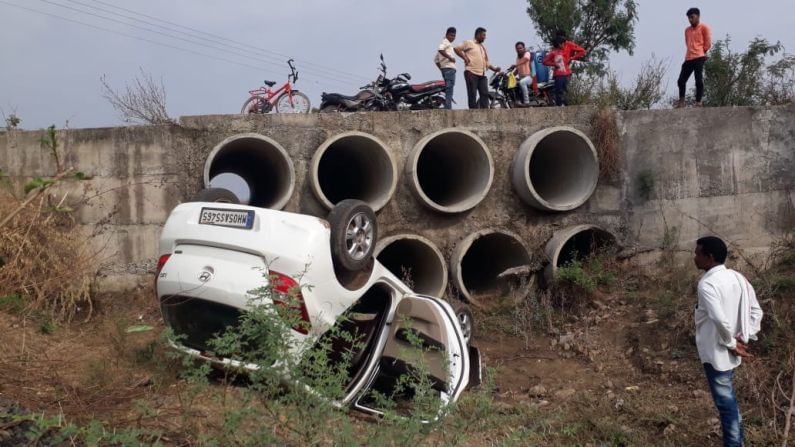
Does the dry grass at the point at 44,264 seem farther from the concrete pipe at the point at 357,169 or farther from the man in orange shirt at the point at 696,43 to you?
the man in orange shirt at the point at 696,43

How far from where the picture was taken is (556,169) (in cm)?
1055

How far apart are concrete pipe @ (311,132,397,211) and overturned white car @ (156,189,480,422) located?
3.43 metres

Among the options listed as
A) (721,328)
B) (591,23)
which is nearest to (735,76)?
(591,23)

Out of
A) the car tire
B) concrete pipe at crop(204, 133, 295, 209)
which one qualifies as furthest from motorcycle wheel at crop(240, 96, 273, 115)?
the car tire

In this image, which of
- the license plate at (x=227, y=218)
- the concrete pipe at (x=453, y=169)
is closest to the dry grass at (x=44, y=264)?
the license plate at (x=227, y=218)

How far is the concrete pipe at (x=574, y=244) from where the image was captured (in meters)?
9.16

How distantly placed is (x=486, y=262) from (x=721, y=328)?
6.33 metres

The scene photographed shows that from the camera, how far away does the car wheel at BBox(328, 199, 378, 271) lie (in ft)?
16.3

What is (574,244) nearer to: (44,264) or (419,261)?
(419,261)

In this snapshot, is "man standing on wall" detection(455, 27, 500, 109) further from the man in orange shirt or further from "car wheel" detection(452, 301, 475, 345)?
"car wheel" detection(452, 301, 475, 345)

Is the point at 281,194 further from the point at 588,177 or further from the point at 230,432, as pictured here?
the point at 230,432

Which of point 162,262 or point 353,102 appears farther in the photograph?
point 353,102

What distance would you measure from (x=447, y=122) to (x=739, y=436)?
606cm

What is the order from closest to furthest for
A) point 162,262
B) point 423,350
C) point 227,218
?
point 227,218
point 162,262
point 423,350
